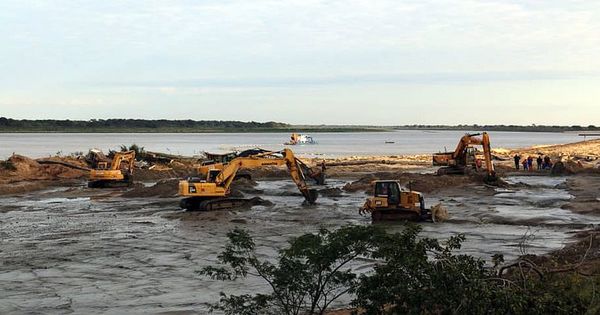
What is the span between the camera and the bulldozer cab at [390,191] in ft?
87.0

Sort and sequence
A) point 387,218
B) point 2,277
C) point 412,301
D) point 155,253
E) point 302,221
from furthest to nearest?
point 302,221 < point 387,218 < point 155,253 < point 2,277 < point 412,301

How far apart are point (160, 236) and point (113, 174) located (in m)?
20.9

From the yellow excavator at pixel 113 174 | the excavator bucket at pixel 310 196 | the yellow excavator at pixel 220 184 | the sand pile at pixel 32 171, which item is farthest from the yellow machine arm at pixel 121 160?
the excavator bucket at pixel 310 196

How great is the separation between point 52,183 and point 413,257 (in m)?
44.8

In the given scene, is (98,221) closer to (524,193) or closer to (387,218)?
(387,218)

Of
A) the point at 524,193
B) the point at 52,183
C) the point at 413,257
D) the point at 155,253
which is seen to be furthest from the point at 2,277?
the point at 52,183

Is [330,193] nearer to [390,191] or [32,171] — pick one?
[390,191]

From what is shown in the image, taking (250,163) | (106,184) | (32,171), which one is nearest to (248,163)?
(250,163)

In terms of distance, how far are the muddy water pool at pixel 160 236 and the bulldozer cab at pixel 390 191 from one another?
1125 millimetres

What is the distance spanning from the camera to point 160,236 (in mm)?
24891

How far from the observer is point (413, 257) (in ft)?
28.7

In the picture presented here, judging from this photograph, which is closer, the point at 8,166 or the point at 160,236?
the point at 160,236

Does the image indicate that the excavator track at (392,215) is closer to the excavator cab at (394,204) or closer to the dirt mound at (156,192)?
the excavator cab at (394,204)

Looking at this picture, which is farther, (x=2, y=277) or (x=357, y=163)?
(x=357, y=163)
